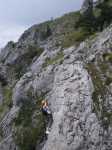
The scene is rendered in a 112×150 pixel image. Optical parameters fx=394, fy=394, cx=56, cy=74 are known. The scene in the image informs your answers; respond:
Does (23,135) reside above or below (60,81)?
below

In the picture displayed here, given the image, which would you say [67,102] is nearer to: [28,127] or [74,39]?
[28,127]

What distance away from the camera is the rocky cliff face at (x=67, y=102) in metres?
33.3

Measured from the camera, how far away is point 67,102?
36.5m

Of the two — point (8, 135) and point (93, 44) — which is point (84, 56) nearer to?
point (93, 44)

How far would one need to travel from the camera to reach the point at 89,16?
65875mm

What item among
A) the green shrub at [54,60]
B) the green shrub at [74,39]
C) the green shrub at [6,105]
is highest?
the green shrub at [74,39]

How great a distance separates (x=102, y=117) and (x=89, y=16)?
35125 millimetres

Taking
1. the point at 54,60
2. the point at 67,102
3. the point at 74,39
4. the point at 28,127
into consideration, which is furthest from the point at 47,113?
the point at 74,39

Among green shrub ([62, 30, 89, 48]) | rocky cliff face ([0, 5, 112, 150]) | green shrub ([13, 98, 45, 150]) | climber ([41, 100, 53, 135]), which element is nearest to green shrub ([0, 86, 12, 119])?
rocky cliff face ([0, 5, 112, 150])

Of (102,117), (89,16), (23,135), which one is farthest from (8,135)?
(89,16)

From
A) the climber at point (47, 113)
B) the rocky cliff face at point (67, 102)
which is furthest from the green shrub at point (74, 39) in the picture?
the climber at point (47, 113)

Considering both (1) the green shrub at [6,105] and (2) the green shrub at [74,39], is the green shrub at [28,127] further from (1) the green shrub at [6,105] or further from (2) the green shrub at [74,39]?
(2) the green shrub at [74,39]

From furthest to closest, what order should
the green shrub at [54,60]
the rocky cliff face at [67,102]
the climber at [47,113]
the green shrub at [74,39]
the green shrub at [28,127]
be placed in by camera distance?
the green shrub at [74,39] → the green shrub at [54,60] → the green shrub at [28,127] → the climber at [47,113] → the rocky cliff face at [67,102]

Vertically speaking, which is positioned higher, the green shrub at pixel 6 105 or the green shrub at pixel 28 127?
the green shrub at pixel 6 105
